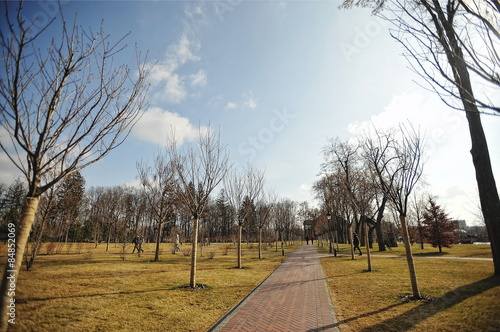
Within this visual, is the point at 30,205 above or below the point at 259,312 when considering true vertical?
above

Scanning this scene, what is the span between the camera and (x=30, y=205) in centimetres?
286

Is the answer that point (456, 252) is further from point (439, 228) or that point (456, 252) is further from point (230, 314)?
point (230, 314)

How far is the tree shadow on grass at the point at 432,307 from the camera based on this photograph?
4840mm

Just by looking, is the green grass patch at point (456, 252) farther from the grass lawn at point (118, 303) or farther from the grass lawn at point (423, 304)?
the grass lawn at point (118, 303)

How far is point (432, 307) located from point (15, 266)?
8664 mm

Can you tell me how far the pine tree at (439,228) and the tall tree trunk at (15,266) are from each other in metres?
28.9

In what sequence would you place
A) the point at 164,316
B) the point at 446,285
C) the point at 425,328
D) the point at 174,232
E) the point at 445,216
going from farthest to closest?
the point at 174,232 < the point at 445,216 < the point at 446,285 < the point at 164,316 < the point at 425,328

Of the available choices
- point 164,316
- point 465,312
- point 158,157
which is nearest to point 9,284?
point 164,316

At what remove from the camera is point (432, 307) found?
5.83 meters

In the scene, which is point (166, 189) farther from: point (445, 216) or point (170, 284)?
point (445, 216)

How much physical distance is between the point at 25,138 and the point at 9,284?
1836mm

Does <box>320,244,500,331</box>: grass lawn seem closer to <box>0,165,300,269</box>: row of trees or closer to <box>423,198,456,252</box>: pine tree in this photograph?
<box>0,165,300,269</box>: row of trees

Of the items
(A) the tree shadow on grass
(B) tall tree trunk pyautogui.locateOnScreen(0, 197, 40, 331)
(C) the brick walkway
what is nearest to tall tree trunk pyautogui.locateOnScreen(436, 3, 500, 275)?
(A) the tree shadow on grass

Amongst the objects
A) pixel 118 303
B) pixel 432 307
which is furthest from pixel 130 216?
pixel 432 307
